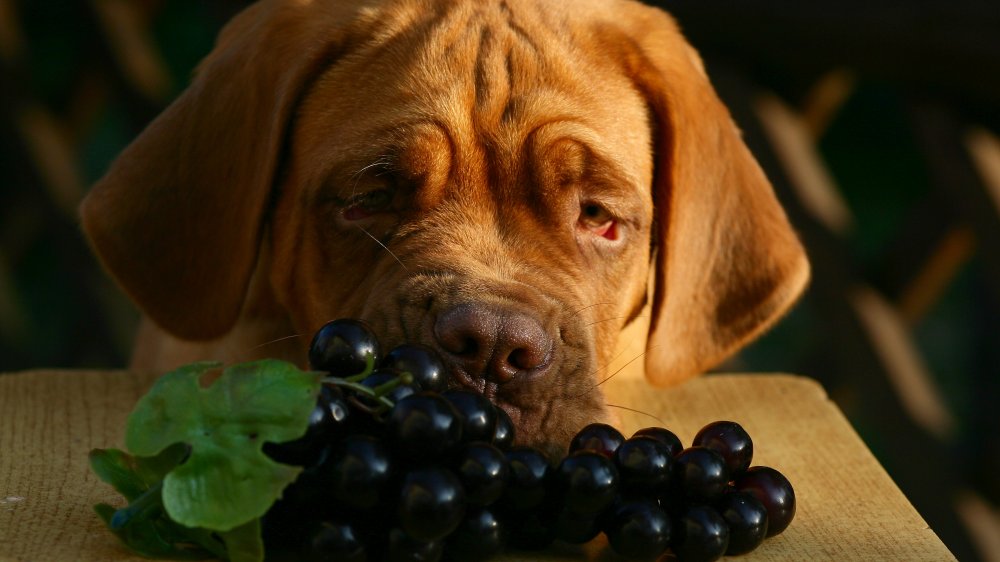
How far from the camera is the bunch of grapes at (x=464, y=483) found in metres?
2.25

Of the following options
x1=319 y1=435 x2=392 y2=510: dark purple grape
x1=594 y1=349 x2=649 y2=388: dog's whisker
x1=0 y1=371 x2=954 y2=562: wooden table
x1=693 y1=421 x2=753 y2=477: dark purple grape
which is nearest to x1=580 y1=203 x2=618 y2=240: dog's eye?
x1=594 y1=349 x2=649 y2=388: dog's whisker

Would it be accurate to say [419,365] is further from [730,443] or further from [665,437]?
[730,443]

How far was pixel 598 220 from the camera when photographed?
3.53 m

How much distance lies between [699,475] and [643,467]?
104mm

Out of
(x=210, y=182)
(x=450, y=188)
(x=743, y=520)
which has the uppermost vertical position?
(x=743, y=520)

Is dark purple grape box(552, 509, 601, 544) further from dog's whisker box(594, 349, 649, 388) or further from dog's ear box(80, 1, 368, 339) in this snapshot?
dog's ear box(80, 1, 368, 339)

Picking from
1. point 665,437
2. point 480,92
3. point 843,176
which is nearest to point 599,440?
point 665,437

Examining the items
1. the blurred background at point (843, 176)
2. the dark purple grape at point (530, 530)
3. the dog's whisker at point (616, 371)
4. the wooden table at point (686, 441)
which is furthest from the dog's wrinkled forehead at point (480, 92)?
the blurred background at point (843, 176)

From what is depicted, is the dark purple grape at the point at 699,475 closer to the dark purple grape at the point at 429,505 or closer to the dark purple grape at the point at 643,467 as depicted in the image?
the dark purple grape at the point at 643,467

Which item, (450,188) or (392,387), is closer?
(392,387)

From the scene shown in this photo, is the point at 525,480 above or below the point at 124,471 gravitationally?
above

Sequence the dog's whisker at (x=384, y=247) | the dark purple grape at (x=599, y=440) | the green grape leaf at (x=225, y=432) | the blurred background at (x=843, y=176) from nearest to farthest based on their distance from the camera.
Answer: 1. the green grape leaf at (x=225, y=432)
2. the dark purple grape at (x=599, y=440)
3. the dog's whisker at (x=384, y=247)
4. the blurred background at (x=843, y=176)

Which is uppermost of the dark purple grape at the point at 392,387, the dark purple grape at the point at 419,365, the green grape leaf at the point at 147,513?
the dark purple grape at the point at 392,387

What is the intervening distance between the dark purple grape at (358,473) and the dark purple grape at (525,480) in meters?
0.23
